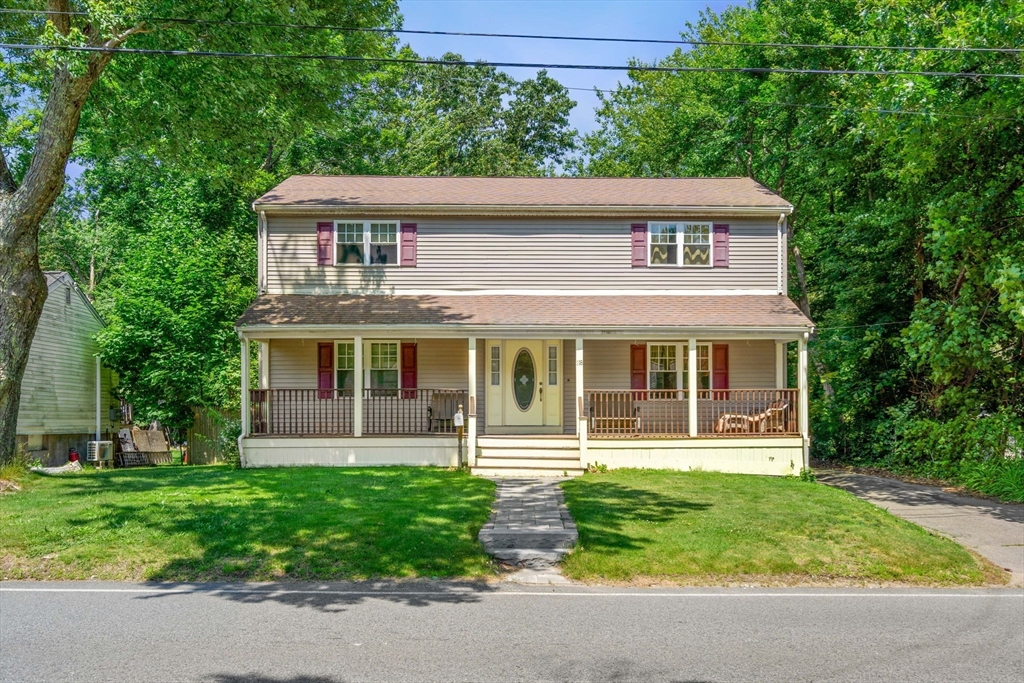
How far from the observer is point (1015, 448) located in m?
15.6

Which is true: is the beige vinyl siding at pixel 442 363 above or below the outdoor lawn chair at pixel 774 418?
above

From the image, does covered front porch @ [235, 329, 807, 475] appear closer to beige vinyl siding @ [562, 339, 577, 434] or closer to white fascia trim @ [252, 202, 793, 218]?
beige vinyl siding @ [562, 339, 577, 434]

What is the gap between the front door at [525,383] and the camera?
59.6ft

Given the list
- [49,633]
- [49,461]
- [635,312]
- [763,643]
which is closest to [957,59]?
[635,312]

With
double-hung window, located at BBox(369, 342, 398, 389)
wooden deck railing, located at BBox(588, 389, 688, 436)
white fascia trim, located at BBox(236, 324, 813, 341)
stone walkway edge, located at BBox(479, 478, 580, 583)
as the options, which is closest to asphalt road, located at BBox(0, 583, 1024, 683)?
stone walkway edge, located at BBox(479, 478, 580, 583)

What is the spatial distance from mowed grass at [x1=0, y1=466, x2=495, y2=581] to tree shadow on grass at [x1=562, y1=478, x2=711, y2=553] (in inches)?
52.3

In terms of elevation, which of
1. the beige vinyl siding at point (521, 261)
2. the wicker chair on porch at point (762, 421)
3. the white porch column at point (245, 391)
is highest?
the beige vinyl siding at point (521, 261)

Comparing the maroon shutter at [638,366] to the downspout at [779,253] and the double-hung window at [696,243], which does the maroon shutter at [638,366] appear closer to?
the double-hung window at [696,243]

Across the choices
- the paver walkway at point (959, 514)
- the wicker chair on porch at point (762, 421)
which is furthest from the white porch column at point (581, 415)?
the paver walkway at point (959, 514)

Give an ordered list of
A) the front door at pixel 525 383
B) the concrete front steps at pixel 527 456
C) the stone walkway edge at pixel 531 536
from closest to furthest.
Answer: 1. the stone walkway edge at pixel 531 536
2. the concrete front steps at pixel 527 456
3. the front door at pixel 525 383

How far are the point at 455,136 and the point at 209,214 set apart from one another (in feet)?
56.2

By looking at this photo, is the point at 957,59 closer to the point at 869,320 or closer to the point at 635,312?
the point at 635,312

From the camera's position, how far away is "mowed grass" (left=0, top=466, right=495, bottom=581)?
862cm

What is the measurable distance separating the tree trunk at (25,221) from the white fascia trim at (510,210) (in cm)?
507
